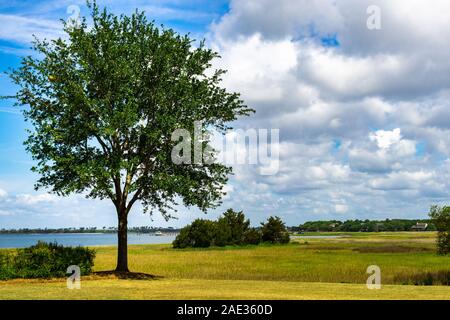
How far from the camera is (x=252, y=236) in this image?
12425 cm

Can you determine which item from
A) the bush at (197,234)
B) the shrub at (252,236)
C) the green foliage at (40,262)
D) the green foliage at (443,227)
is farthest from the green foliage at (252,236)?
the green foliage at (40,262)

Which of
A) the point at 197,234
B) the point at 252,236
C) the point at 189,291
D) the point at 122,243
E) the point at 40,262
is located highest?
the point at 122,243

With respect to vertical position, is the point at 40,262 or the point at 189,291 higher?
the point at 40,262

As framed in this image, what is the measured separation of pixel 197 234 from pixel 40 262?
263 ft

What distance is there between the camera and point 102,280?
112ft

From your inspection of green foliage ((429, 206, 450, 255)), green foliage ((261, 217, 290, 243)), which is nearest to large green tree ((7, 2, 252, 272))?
green foliage ((429, 206, 450, 255))

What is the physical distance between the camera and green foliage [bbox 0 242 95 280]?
33938 millimetres

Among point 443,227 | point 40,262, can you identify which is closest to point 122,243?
point 40,262

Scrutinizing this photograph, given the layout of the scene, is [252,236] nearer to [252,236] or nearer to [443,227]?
[252,236]

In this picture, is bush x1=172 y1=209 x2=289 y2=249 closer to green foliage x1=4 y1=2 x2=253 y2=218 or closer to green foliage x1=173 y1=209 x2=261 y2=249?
green foliage x1=173 y1=209 x2=261 y2=249

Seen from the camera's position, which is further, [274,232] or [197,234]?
[274,232]

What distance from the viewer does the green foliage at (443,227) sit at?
46.5 m
